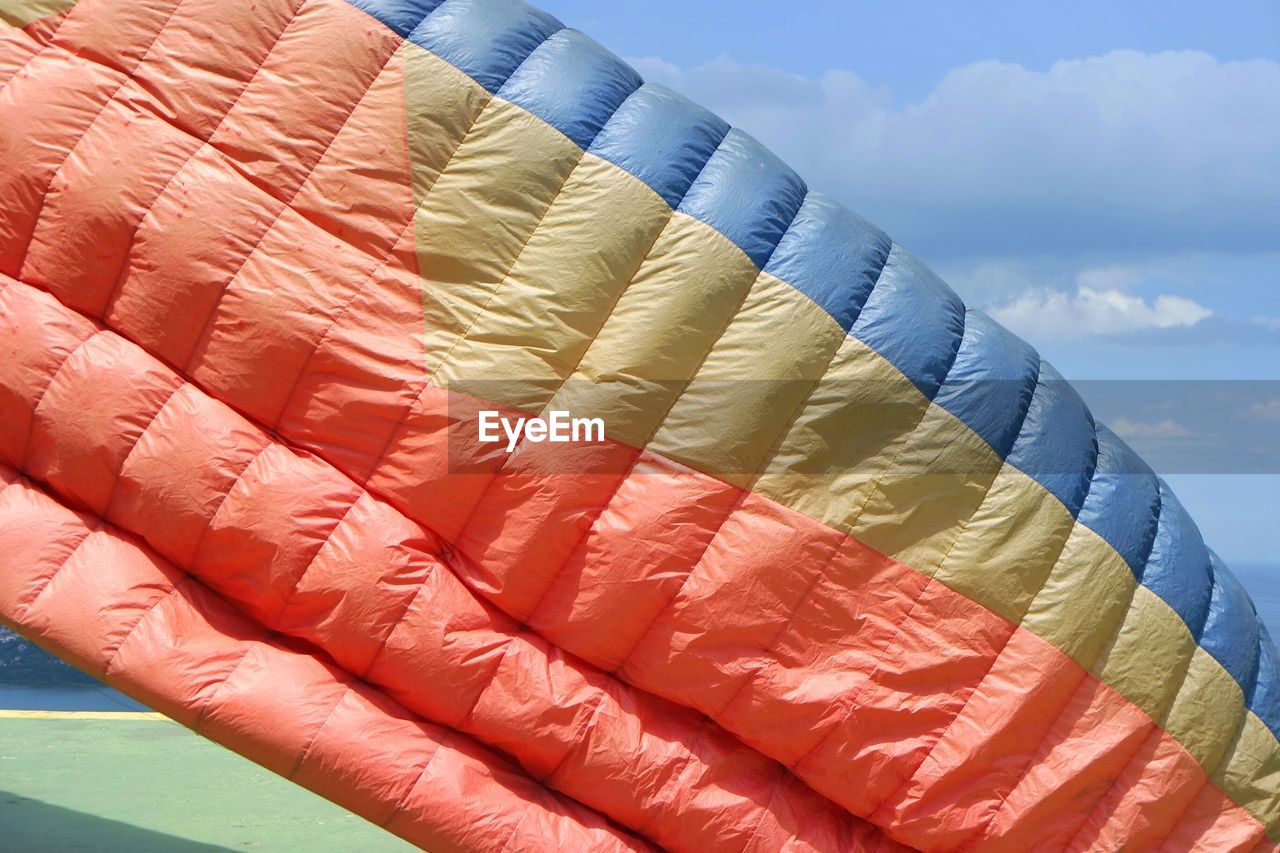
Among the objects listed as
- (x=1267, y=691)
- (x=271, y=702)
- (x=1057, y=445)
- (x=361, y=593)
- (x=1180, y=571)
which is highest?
(x=1057, y=445)

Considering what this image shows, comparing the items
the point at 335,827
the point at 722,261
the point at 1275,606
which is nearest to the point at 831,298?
the point at 722,261

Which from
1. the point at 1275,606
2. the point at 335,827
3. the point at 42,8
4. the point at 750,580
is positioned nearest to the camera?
the point at 750,580

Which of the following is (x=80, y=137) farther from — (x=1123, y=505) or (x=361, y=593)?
(x=1123, y=505)

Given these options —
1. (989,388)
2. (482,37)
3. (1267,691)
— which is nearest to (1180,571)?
(1267,691)

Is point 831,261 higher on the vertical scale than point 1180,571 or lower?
higher

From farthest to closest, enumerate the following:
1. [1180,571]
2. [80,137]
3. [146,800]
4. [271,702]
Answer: [146,800] → [1180,571] → [80,137] → [271,702]

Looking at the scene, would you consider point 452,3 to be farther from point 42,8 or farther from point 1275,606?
point 1275,606

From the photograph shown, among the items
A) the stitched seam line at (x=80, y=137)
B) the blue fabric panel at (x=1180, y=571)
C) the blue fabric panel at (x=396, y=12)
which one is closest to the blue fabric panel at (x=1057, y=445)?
the blue fabric panel at (x=1180, y=571)

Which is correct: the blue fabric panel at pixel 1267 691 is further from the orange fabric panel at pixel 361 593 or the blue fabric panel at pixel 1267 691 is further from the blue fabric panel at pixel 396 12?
the blue fabric panel at pixel 396 12
